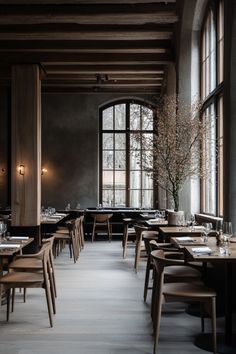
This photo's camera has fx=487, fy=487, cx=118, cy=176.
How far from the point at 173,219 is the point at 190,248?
125 inches

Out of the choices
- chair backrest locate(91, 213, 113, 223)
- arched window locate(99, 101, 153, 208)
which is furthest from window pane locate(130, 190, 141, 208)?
chair backrest locate(91, 213, 113, 223)

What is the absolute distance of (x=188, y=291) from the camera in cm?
405

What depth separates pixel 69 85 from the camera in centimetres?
1491

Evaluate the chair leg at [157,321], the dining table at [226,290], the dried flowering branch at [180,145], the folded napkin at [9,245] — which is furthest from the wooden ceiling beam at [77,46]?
the chair leg at [157,321]

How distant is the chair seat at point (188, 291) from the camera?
394cm

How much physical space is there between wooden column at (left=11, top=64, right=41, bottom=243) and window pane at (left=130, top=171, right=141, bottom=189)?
5.78 m

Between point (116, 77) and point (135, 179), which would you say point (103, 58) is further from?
point (135, 179)

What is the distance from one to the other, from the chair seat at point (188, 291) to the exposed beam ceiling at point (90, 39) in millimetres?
6232

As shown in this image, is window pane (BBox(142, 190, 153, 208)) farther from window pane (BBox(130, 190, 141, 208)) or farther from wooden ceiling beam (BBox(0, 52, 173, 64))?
wooden ceiling beam (BBox(0, 52, 173, 64))

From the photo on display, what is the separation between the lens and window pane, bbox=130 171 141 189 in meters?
15.8

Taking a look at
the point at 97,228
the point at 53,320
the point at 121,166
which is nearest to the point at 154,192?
the point at 121,166

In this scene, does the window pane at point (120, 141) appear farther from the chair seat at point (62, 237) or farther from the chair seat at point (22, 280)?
the chair seat at point (22, 280)

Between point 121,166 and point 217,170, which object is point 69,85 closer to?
point 121,166

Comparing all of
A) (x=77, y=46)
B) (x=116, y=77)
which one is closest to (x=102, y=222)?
(x=116, y=77)
